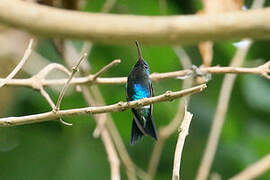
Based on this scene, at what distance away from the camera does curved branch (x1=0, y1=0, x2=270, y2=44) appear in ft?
4.11

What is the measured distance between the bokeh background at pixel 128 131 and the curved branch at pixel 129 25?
9.07 ft

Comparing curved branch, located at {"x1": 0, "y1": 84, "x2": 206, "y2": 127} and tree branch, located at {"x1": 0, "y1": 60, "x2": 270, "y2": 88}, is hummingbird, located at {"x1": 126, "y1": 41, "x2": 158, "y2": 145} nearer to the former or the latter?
curved branch, located at {"x1": 0, "y1": 84, "x2": 206, "y2": 127}

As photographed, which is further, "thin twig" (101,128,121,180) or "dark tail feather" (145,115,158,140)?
"thin twig" (101,128,121,180)

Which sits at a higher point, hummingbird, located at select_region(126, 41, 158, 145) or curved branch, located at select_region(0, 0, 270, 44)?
curved branch, located at select_region(0, 0, 270, 44)

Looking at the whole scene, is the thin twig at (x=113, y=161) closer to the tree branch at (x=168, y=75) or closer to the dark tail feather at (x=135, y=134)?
the tree branch at (x=168, y=75)

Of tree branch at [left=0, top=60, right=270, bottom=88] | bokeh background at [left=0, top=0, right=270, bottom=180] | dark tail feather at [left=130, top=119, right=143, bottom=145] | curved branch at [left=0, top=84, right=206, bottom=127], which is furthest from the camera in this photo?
bokeh background at [left=0, top=0, right=270, bottom=180]

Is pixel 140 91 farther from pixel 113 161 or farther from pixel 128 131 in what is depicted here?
pixel 128 131

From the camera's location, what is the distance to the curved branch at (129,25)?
1253mm

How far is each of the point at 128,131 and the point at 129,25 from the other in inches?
114

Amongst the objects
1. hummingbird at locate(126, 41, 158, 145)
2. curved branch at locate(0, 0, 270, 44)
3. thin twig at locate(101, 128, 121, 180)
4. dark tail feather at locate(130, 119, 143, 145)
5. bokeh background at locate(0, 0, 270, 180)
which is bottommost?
bokeh background at locate(0, 0, 270, 180)

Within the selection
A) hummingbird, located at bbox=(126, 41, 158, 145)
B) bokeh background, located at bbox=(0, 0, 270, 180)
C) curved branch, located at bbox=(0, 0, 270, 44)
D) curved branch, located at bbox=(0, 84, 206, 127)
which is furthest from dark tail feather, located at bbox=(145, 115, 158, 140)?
bokeh background, located at bbox=(0, 0, 270, 180)

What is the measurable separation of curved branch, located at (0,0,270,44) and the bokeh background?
9.07ft

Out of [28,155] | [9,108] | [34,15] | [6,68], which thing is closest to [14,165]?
[28,155]

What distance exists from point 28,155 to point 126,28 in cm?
337
